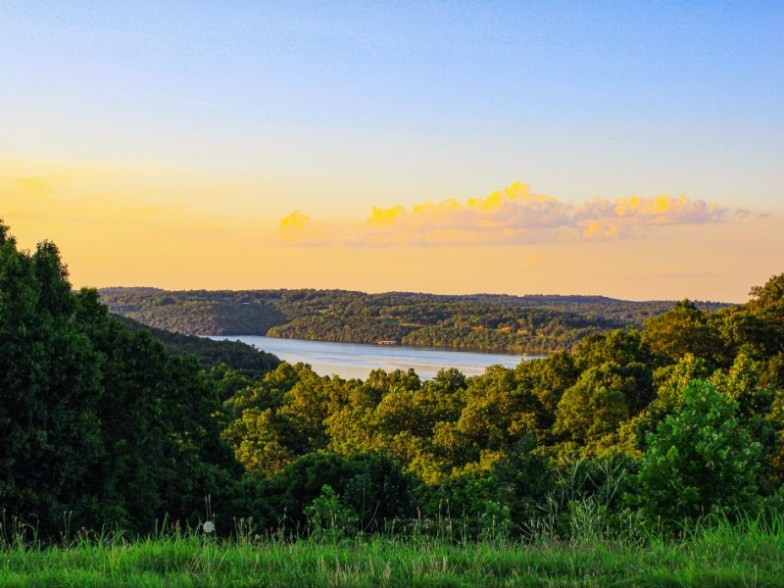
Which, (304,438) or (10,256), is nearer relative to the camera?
(10,256)

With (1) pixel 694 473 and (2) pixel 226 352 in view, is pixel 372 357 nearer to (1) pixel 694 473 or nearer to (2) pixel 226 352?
(2) pixel 226 352

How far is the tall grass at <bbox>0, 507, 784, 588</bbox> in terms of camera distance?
4539 mm

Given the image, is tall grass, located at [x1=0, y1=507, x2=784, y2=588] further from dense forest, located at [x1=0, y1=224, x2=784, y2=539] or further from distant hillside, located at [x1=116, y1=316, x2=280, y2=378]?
distant hillside, located at [x1=116, y1=316, x2=280, y2=378]

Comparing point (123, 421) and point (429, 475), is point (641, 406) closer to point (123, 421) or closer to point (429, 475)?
point (429, 475)

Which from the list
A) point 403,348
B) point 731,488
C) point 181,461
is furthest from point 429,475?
point 403,348

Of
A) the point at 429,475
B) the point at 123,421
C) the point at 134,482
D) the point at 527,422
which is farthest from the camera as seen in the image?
the point at 527,422

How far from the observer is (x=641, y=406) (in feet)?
124

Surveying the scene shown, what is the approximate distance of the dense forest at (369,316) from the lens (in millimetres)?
124438

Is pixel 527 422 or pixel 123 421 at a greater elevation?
pixel 123 421

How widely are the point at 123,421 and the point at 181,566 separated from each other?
11499mm

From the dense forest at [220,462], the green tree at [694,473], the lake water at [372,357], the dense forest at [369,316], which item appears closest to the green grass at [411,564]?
the dense forest at [220,462]

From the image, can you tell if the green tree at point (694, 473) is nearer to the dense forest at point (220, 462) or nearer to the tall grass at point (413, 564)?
the dense forest at point (220, 462)

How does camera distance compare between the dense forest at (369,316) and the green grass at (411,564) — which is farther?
the dense forest at (369,316)

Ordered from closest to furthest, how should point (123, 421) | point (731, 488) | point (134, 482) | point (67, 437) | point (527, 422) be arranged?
point (731, 488) < point (67, 437) < point (134, 482) < point (123, 421) < point (527, 422)
